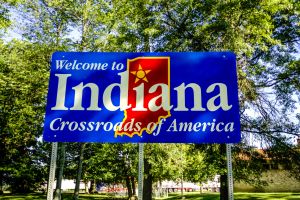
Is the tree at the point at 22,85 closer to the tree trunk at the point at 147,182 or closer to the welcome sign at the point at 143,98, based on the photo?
the tree trunk at the point at 147,182

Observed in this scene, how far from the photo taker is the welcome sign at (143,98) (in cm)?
471

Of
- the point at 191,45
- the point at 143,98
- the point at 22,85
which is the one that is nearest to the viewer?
the point at 143,98

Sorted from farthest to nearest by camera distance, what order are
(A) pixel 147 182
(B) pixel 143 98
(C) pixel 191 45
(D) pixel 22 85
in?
(A) pixel 147 182 → (D) pixel 22 85 → (C) pixel 191 45 → (B) pixel 143 98

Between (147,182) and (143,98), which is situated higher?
(143,98)

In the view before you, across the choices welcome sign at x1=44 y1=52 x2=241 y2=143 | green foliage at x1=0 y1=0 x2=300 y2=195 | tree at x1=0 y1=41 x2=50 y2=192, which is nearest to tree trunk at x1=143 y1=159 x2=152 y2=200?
green foliage at x1=0 y1=0 x2=300 y2=195

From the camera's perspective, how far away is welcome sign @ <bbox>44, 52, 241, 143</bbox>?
4711mm

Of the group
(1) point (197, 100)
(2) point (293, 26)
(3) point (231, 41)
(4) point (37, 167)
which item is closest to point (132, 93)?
(1) point (197, 100)

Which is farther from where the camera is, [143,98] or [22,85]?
[22,85]

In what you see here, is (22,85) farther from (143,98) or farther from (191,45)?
(143,98)

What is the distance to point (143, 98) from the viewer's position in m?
4.82

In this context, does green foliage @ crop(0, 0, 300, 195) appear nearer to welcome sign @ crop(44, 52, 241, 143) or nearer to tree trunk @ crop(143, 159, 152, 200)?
tree trunk @ crop(143, 159, 152, 200)

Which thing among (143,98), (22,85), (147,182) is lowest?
(147,182)

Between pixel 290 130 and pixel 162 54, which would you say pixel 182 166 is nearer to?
Answer: pixel 290 130

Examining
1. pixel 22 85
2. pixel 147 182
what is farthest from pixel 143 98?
pixel 147 182
